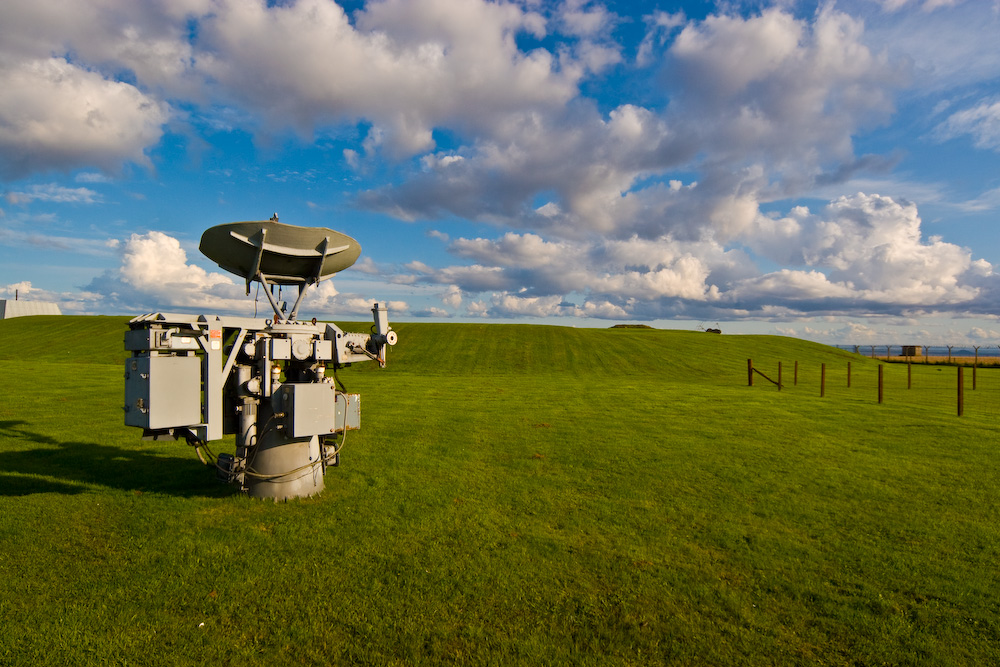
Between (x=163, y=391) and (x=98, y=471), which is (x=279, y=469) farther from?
(x=98, y=471)

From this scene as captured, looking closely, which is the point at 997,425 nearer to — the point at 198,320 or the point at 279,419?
the point at 279,419

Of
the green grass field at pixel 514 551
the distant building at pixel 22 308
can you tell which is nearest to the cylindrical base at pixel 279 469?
the green grass field at pixel 514 551

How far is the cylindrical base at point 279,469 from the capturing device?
8.70 meters

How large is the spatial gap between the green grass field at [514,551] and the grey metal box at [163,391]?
4.96 ft

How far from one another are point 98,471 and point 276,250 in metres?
5.93

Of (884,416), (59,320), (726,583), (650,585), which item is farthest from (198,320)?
(59,320)

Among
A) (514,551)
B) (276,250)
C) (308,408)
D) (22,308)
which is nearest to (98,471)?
(308,408)

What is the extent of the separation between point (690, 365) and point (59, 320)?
266 feet

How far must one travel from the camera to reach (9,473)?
32.4ft

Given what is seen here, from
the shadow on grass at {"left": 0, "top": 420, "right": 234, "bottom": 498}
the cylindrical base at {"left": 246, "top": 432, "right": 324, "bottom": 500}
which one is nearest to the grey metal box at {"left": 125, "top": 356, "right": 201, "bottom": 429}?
the cylindrical base at {"left": 246, "top": 432, "right": 324, "bottom": 500}

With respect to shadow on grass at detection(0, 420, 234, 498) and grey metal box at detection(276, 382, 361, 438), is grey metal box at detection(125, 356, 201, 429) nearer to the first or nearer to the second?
grey metal box at detection(276, 382, 361, 438)

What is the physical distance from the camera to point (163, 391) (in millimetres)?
7773

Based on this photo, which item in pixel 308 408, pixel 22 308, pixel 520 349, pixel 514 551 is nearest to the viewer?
pixel 514 551

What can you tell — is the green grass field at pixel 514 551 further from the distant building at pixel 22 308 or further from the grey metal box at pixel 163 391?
the distant building at pixel 22 308
